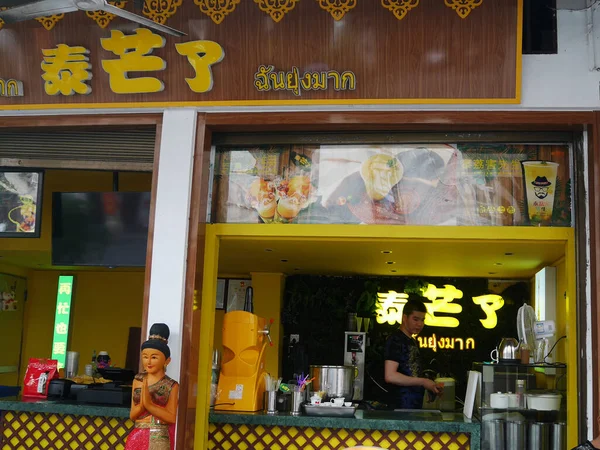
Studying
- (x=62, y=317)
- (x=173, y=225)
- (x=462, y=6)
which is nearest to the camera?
(x=462, y=6)

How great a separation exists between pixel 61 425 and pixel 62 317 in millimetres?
4702

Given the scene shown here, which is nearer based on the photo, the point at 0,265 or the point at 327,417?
the point at 327,417

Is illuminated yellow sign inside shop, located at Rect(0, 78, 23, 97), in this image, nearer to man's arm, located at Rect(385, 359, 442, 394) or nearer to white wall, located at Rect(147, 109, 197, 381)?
white wall, located at Rect(147, 109, 197, 381)

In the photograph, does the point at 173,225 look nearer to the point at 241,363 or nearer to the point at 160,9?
the point at 241,363

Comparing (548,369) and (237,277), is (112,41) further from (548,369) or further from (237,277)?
(237,277)

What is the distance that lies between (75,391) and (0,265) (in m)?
4.43

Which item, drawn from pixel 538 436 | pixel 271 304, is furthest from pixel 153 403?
pixel 271 304

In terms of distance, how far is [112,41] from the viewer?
17.0 ft

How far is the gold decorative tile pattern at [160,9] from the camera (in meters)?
5.11

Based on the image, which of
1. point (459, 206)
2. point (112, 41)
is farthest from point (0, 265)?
point (459, 206)

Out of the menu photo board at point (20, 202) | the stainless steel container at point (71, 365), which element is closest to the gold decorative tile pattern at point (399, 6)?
the menu photo board at point (20, 202)

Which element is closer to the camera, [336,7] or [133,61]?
[336,7]

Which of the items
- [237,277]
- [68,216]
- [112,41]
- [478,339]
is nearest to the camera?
[112,41]

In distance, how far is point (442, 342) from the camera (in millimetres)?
8617
